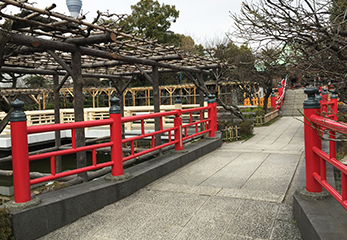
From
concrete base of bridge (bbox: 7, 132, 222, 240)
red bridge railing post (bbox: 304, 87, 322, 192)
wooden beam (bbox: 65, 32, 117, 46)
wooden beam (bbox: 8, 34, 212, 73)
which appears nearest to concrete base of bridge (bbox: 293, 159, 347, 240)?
red bridge railing post (bbox: 304, 87, 322, 192)

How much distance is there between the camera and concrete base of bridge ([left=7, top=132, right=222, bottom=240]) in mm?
2818

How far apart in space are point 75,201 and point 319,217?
95.5 inches

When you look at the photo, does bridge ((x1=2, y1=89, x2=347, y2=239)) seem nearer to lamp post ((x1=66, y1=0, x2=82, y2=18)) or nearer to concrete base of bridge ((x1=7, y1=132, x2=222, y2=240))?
concrete base of bridge ((x1=7, y1=132, x2=222, y2=240))

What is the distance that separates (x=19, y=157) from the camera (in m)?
2.82

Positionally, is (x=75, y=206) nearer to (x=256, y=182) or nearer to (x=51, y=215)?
(x=51, y=215)

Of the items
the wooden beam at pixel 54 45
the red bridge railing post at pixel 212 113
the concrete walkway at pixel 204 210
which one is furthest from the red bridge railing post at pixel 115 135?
the red bridge railing post at pixel 212 113

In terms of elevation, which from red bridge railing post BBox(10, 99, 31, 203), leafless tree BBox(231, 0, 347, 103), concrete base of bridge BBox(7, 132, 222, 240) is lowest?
concrete base of bridge BBox(7, 132, 222, 240)

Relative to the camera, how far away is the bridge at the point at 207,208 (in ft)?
9.16

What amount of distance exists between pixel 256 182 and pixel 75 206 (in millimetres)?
2645

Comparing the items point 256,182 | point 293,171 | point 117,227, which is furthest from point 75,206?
point 293,171

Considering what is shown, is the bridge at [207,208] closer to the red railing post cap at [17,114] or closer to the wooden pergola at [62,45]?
the red railing post cap at [17,114]

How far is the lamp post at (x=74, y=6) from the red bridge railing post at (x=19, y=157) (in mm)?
2318

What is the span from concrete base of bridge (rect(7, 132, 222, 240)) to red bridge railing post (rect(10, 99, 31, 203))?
0.18 meters

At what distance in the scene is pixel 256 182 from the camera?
4605 mm
